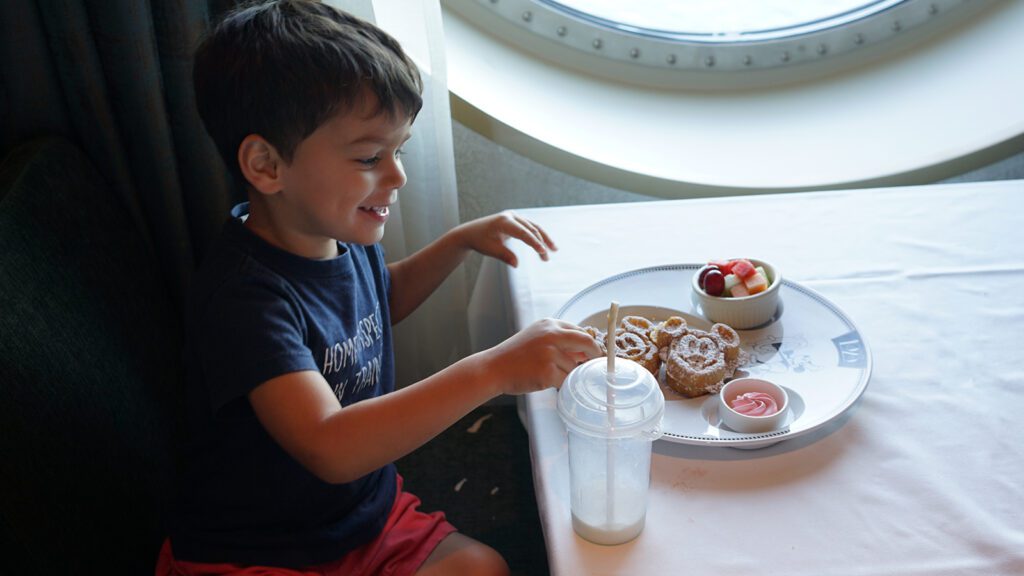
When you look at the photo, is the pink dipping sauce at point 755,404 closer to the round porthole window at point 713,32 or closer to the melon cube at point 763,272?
the melon cube at point 763,272

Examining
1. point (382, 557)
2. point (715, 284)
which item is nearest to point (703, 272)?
point (715, 284)

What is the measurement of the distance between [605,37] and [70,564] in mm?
1354

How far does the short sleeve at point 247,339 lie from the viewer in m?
0.85

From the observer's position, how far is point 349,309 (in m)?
1.03

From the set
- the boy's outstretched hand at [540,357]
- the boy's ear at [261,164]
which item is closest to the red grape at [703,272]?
the boy's outstretched hand at [540,357]

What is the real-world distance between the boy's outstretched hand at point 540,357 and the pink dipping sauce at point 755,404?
0.16 meters

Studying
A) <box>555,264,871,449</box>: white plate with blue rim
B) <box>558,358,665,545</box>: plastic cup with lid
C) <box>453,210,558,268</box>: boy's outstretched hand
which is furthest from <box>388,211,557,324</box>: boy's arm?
<box>558,358,665,545</box>: plastic cup with lid

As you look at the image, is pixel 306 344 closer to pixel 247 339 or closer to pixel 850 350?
pixel 247 339

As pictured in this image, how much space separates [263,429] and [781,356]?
59 centimetres

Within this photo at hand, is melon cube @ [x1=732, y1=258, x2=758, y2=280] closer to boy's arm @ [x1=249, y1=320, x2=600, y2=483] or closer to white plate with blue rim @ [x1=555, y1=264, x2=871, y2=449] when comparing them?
white plate with blue rim @ [x1=555, y1=264, x2=871, y2=449]

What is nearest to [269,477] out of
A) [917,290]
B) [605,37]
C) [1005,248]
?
[917,290]

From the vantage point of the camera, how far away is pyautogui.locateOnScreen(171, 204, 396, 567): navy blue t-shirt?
35.8 inches

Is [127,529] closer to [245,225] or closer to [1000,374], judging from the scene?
[245,225]

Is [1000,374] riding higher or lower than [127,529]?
higher
